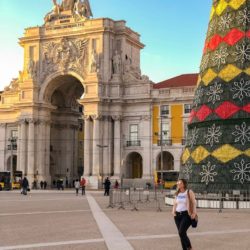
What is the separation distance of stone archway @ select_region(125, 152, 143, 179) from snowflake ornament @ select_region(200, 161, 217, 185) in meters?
41.5

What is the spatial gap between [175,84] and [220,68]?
42348 mm

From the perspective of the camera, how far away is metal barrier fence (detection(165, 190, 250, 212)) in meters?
22.0

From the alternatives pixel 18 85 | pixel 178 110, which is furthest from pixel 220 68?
pixel 18 85

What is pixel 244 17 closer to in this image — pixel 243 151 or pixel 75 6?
pixel 243 151

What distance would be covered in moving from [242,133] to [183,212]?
1220 cm

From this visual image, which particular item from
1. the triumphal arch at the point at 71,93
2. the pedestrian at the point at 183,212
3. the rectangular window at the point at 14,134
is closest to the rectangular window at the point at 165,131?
the triumphal arch at the point at 71,93

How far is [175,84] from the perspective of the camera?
65.7 meters

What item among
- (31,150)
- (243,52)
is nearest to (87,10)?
(31,150)

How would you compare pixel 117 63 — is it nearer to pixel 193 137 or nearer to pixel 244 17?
pixel 193 137

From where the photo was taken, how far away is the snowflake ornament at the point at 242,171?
21922 millimetres

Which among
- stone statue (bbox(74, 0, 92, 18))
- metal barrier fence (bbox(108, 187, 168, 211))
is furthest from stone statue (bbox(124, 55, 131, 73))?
metal barrier fence (bbox(108, 187, 168, 211))

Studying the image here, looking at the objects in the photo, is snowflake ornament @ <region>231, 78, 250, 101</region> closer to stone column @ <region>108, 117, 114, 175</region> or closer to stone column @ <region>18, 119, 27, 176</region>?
stone column @ <region>108, 117, 114, 175</region>

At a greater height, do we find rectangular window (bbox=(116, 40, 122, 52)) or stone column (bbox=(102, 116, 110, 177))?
rectangular window (bbox=(116, 40, 122, 52))

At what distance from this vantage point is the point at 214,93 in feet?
76.7
